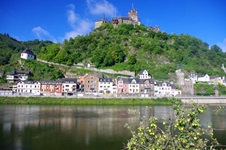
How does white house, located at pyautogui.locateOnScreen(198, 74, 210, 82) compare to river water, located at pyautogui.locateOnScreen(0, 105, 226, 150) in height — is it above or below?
above

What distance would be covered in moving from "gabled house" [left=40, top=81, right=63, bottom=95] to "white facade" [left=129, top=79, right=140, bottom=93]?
716 inches

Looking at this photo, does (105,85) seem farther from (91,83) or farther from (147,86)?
(147,86)

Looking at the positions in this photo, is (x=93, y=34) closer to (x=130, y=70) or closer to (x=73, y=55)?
(x=73, y=55)

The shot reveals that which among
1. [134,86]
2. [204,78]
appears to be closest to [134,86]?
[134,86]

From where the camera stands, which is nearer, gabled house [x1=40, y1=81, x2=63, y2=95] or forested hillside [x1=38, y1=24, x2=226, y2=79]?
gabled house [x1=40, y1=81, x2=63, y2=95]

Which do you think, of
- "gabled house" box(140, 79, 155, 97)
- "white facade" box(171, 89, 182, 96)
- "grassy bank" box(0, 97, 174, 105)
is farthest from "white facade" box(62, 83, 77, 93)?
"white facade" box(171, 89, 182, 96)

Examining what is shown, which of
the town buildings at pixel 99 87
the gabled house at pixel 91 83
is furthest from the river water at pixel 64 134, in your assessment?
the gabled house at pixel 91 83

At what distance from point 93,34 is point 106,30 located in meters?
7.31

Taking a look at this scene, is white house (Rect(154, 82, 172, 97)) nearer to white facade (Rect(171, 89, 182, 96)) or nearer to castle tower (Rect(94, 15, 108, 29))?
white facade (Rect(171, 89, 182, 96))

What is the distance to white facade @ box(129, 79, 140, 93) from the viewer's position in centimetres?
5997

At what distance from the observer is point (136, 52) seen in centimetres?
7969

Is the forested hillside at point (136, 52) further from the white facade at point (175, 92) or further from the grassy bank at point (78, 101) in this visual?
the grassy bank at point (78, 101)

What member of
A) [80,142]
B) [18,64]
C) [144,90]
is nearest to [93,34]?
[18,64]

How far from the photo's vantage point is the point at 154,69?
70938 millimetres
